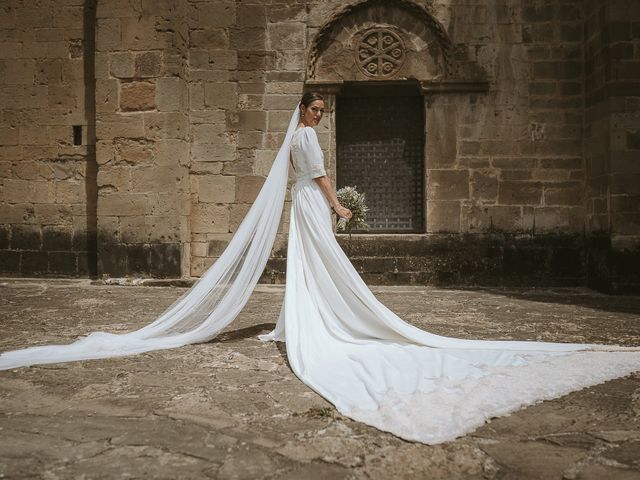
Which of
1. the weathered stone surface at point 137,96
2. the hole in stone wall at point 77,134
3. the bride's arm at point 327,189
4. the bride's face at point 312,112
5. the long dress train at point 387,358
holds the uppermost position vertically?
the weathered stone surface at point 137,96

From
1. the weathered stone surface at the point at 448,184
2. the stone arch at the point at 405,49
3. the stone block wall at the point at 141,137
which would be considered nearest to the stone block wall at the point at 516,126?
the weathered stone surface at the point at 448,184

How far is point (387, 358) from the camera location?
3.35m

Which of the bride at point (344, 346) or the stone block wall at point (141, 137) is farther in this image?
the stone block wall at point (141, 137)

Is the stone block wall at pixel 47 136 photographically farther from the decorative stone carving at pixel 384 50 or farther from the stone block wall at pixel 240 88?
the decorative stone carving at pixel 384 50

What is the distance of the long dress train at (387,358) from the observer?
8.28 ft

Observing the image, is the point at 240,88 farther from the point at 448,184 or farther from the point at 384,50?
the point at 448,184

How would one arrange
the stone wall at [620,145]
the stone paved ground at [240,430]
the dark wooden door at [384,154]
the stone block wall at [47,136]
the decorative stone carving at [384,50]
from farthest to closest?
1. the dark wooden door at [384,154]
2. the stone block wall at [47,136]
3. the decorative stone carving at [384,50]
4. the stone wall at [620,145]
5. the stone paved ground at [240,430]

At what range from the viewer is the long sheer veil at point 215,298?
12.2 ft

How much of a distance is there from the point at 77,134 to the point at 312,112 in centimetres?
571

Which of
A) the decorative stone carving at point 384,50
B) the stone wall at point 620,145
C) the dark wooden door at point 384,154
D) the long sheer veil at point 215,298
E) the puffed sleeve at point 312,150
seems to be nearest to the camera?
the long sheer veil at point 215,298

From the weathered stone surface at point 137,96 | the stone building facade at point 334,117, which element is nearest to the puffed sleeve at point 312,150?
the stone building facade at point 334,117

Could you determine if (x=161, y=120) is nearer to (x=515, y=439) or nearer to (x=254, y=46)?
(x=254, y=46)

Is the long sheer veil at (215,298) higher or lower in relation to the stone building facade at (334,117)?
lower

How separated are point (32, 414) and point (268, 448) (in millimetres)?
1187
